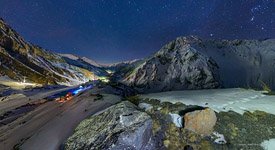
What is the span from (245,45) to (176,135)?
38253mm

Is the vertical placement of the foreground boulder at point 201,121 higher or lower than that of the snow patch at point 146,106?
lower

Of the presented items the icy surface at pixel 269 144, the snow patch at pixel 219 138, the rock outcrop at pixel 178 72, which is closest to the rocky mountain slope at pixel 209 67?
the rock outcrop at pixel 178 72

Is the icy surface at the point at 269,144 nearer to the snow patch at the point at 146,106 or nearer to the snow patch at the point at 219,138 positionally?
the snow patch at the point at 219,138

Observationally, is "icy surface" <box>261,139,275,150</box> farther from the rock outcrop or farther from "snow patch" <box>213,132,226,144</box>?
the rock outcrop

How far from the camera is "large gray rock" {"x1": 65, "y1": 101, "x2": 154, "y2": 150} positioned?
1359 centimetres

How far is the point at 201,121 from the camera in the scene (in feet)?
46.8

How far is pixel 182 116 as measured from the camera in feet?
49.6

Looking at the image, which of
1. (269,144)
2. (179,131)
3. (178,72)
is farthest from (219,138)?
(178,72)

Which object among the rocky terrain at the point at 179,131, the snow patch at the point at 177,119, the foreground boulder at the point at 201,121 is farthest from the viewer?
the snow patch at the point at 177,119

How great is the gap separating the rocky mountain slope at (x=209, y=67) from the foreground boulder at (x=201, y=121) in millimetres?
23915

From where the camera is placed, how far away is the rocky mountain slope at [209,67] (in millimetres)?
39406

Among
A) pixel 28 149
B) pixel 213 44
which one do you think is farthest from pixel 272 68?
pixel 28 149

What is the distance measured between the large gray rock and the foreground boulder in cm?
226

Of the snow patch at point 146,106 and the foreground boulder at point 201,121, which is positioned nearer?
the foreground boulder at point 201,121
